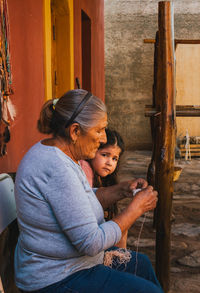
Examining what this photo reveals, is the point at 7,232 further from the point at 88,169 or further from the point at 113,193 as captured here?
the point at 88,169

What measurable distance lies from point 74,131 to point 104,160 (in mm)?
1267

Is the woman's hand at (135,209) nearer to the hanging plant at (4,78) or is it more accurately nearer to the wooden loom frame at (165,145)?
the wooden loom frame at (165,145)

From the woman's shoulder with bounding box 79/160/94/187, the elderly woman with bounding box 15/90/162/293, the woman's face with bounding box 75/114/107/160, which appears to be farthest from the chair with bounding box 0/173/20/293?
the woman's shoulder with bounding box 79/160/94/187

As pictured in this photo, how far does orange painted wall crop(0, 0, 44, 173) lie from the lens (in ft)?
9.90

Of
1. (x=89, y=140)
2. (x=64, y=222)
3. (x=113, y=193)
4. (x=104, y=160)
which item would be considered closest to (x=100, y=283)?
(x=64, y=222)

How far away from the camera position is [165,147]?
9.07 feet

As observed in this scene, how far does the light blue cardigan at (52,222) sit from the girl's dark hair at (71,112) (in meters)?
0.16

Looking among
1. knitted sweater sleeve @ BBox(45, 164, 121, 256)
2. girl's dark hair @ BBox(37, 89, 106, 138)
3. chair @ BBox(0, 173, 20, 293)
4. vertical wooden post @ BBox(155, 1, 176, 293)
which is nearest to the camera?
knitted sweater sleeve @ BBox(45, 164, 121, 256)

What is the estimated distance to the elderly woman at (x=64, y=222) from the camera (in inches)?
61.2

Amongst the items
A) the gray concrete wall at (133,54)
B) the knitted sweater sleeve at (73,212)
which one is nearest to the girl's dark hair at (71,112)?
the knitted sweater sleeve at (73,212)

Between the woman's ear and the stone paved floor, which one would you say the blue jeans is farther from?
the stone paved floor

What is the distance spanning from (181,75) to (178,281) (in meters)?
10.4

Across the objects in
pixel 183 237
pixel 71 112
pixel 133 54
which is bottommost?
pixel 183 237

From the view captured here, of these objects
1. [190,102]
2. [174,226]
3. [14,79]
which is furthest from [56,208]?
[190,102]
